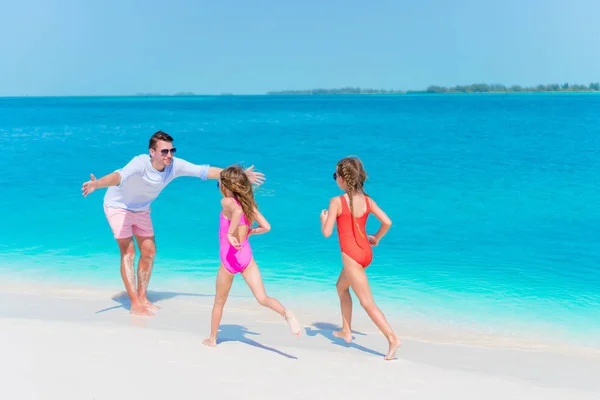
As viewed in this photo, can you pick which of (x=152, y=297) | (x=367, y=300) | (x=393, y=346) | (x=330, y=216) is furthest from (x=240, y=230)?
(x=152, y=297)

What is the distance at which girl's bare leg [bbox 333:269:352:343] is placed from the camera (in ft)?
16.7

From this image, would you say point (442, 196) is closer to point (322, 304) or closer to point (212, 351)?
point (322, 304)

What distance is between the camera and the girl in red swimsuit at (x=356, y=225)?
4.64m

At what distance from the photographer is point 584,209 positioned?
14.1 m

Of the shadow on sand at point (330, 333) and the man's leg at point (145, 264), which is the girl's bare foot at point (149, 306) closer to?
the man's leg at point (145, 264)

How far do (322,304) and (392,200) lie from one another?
907cm

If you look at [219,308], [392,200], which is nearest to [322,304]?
[219,308]

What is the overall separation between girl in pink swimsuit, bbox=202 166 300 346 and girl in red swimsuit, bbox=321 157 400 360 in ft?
1.89

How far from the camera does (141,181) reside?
5.71 meters

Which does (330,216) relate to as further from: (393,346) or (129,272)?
(129,272)

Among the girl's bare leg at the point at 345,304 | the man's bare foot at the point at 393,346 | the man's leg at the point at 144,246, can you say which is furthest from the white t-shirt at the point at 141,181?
the man's bare foot at the point at 393,346

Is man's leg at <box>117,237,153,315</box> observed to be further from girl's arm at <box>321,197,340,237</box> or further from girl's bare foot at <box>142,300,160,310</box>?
girl's arm at <box>321,197,340,237</box>

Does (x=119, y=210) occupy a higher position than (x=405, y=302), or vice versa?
(x=119, y=210)

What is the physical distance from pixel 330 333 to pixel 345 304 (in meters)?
0.53
